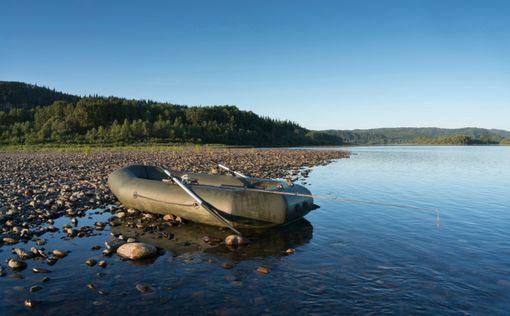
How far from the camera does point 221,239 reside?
27.2 ft

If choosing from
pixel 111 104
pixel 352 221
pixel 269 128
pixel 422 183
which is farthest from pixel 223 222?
pixel 269 128

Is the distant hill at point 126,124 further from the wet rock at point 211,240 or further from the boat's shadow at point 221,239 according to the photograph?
the wet rock at point 211,240

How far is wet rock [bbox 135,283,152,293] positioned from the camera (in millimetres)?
5584

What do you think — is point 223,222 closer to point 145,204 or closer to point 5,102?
point 145,204

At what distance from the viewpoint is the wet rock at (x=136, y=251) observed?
697cm

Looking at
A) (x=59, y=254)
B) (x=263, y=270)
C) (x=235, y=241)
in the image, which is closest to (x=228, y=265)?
(x=263, y=270)

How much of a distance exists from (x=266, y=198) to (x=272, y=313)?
386cm

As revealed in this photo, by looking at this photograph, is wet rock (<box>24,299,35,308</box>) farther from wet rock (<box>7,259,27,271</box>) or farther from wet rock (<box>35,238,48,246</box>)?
wet rock (<box>35,238,48,246</box>)

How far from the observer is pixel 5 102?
14400 centimetres

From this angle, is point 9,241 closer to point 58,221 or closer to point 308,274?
point 58,221

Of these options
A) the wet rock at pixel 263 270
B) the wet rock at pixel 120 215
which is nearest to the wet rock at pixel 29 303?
the wet rock at pixel 263 270

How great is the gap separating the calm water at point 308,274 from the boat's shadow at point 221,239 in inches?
1.1

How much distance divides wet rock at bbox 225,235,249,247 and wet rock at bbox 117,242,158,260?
5.31 ft

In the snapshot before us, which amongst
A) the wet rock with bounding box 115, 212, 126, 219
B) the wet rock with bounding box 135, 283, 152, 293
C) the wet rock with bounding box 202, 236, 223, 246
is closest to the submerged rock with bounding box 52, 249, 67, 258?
the wet rock with bounding box 135, 283, 152, 293
